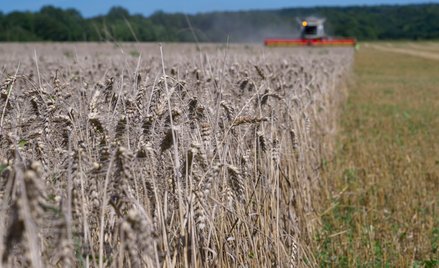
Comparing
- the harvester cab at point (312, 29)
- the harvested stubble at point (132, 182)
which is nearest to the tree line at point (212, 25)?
the harvested stubble at point (132, 182)

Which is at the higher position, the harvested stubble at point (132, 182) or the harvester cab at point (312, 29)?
the harvested stubble at point (132, 182)

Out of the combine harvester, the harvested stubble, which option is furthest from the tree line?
the combine harvester

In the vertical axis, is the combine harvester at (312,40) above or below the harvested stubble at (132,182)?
below

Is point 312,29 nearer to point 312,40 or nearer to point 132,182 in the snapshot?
point 312,40

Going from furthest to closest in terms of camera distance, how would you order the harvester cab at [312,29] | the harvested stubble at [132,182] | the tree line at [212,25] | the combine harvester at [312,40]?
the harvester cab at [312,29], the combine harvester at [312,40], the tree line at [212,25], the harvested stubble at [132,182]

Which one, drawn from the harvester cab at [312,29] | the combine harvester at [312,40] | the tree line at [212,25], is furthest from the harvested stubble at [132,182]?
the harvester cab at [312,29]

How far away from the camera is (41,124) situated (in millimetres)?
2400

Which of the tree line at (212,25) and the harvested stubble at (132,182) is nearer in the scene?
the harvested stubble at (132,182)

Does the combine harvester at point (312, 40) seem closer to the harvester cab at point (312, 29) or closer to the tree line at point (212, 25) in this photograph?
the harvester cab at point (312, 29)

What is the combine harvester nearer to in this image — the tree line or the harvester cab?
the harvester cab

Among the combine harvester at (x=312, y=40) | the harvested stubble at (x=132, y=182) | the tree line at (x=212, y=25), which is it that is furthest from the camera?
the combine harvester at (x=312, y=40)

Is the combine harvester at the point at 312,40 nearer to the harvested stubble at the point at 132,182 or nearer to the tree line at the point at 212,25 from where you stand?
the tree line at the point at 212,25

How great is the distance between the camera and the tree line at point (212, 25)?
6.30 meters

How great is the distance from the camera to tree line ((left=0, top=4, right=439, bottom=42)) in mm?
6296
